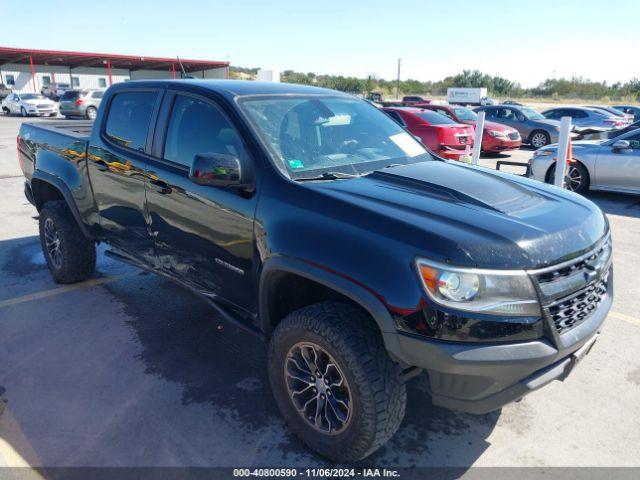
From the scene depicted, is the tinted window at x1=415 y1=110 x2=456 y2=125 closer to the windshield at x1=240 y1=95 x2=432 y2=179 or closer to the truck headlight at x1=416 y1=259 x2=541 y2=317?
the windshield at x1=240 y1=95 x2=432 y2=179

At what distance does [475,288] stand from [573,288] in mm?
566

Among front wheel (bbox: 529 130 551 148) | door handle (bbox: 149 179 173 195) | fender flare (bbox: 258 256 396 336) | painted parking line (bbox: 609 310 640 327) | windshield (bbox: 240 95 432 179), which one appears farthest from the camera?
front wheel (bbox: 529 130 551 148)

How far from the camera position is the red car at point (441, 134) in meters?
11.8

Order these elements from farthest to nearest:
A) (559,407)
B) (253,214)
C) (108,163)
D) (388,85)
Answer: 1. (388,85)
2. (108,163)
3. (559,407)
4. (253,214)

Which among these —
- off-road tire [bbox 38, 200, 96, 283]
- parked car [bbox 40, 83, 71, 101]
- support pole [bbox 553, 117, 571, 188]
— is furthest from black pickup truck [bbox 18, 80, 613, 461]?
parked car [bbox 40, 83, 71, 101]

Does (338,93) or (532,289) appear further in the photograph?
(338,93)

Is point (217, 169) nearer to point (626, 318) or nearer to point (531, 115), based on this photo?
point (626, 318)

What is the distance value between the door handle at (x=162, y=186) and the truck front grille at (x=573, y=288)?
2.33 metres

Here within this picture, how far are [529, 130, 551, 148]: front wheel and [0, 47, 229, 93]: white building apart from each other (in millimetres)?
30065

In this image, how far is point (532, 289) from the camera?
2.17 metres

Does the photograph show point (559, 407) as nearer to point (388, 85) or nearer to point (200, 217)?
point (200, 217)

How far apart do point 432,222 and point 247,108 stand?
4.74 ft

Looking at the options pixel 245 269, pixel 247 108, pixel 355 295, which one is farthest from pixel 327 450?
pixel 247 108

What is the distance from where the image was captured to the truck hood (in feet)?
7.15
